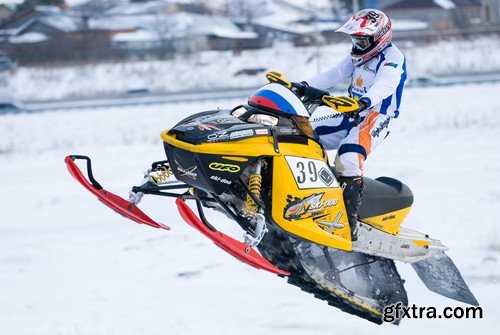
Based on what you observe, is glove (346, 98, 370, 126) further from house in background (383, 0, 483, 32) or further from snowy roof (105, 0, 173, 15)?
snowy roof (105, 0, 173, 15)

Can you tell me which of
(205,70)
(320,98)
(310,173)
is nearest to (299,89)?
(320,98)

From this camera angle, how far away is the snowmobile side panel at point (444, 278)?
702cm

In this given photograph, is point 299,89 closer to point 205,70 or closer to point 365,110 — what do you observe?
point 365,110

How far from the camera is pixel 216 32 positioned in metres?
42.4

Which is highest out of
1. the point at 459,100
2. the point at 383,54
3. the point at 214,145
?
the point at 383,54

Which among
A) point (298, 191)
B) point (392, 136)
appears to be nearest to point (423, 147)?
point (392, 136)

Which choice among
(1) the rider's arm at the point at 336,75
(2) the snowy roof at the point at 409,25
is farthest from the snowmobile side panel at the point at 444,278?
(2) the snowy roof at the point at 409,25

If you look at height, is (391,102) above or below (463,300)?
above

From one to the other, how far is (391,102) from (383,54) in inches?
16.0

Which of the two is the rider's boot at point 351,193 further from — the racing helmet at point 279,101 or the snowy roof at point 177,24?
the snowy roof at point 177,24

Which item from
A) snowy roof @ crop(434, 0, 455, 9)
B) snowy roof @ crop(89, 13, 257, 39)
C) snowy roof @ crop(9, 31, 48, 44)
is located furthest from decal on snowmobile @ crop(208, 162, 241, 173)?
snowy roof @ crop(434, 0, 455, 9)

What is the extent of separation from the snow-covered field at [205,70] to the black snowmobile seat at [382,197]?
75.7 feet

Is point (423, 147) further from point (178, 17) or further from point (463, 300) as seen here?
point (178, 17)

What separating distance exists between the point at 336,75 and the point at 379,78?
0.65 meters
